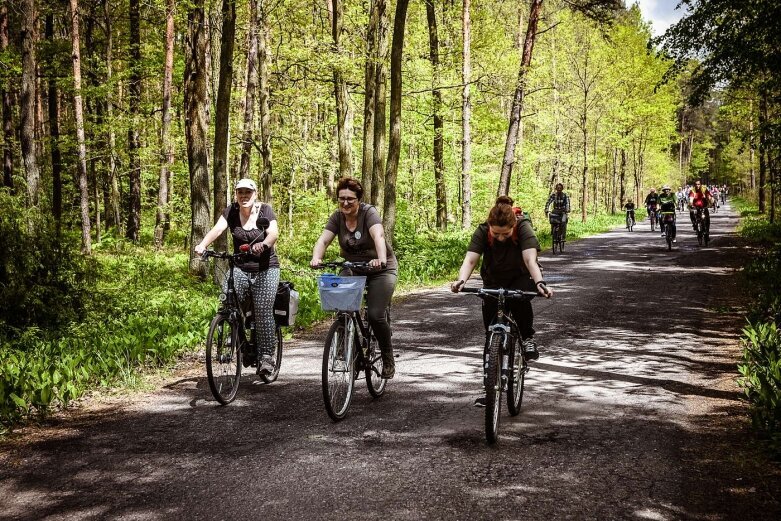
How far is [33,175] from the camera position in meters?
14.4

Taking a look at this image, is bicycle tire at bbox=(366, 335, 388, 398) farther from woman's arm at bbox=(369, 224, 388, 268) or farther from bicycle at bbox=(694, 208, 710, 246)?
bicycle at bbox=(694, 208, 710, 246)

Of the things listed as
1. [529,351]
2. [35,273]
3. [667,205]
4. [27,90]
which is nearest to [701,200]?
[667,205]

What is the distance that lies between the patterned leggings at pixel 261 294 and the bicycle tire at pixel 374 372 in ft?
3.96

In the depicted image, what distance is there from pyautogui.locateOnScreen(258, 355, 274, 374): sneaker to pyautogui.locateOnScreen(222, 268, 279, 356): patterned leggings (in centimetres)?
13

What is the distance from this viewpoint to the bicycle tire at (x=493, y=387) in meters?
5.07

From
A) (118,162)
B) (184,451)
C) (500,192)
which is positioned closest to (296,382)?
(184,451)

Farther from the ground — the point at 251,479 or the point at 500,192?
the point at 500,192

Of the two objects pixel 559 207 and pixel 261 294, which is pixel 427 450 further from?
pixel 559 207

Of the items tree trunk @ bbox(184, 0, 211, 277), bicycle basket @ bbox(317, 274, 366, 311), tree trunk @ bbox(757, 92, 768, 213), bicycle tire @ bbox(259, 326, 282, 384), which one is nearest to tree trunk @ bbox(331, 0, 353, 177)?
tree trunk @ bbox(184, 0, 211, 277)

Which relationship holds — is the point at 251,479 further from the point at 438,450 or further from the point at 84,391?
the point at 84,391

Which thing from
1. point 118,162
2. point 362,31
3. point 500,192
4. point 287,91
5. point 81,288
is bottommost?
point 81,288

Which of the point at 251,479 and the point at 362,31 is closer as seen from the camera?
the point at 251,479

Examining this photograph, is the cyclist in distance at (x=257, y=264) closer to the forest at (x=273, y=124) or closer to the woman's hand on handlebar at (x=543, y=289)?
the forest at (x=273, y=124)

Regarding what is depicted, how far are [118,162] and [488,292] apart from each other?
1063 inches
